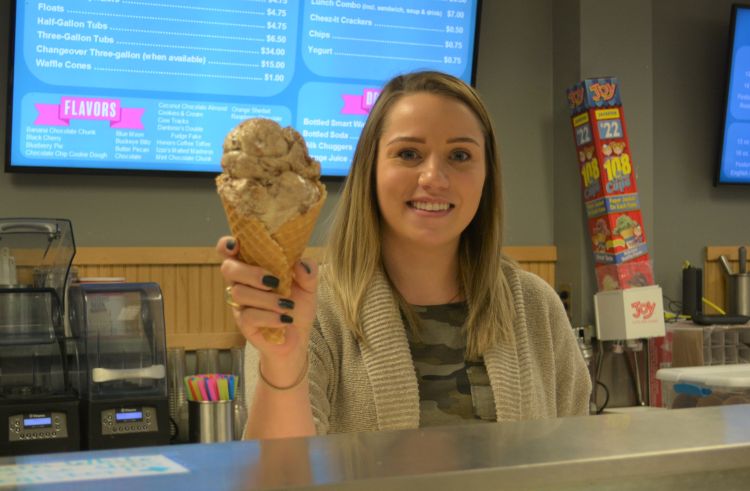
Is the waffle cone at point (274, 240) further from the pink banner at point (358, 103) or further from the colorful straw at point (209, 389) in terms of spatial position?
the pink banner at point (358, 103)

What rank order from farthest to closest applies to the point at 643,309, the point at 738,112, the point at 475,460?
1. the point at 738,112
2. the point at 643,309
3. the point at 475,460

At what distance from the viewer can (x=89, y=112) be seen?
10.6ft

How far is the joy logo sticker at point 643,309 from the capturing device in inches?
141

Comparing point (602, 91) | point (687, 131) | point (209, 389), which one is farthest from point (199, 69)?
point (687, 131)

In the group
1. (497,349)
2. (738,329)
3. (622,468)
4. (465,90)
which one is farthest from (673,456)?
(738,329)

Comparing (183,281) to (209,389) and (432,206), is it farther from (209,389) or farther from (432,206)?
(432,206)

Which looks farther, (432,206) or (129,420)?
(129,420)

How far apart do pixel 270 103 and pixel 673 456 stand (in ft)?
9.49

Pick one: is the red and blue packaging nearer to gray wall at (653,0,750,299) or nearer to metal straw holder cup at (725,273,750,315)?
gray wall at (653,0,750,299)

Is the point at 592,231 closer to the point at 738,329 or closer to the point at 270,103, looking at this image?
the point at 738,329

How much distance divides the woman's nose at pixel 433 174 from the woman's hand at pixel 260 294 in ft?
1.57

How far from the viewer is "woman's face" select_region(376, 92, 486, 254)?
1597mm

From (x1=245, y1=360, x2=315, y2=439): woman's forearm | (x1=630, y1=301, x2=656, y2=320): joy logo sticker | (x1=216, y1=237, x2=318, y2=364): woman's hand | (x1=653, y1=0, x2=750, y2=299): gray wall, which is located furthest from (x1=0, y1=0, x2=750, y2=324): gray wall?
(x1=216, y1=237, x2=318, y2=364): woman's hand

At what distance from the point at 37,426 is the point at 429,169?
4.78 ft
